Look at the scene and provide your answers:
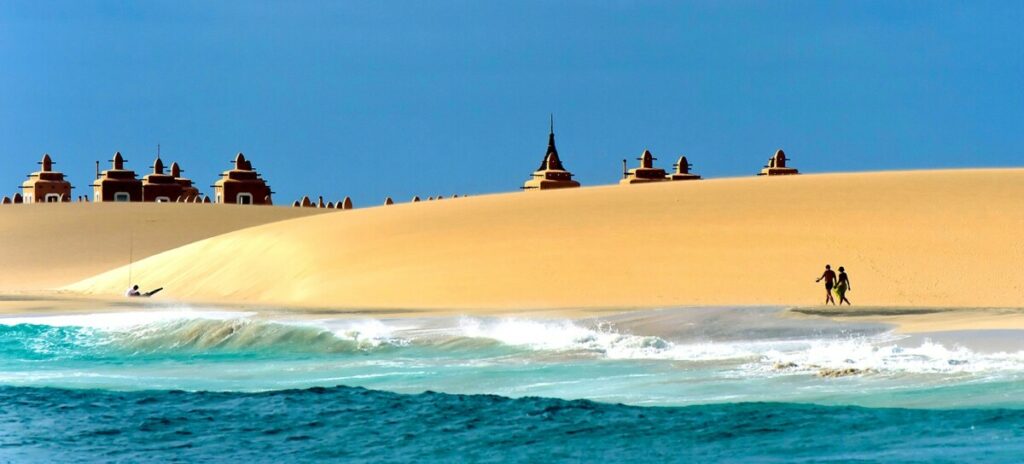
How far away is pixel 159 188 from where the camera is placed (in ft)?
385

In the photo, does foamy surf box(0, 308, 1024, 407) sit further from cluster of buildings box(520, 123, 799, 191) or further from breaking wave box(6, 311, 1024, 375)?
cluster of buildings box(520, 123, 799, 191)

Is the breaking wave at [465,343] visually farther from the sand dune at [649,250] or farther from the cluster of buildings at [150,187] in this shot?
the cluster of buildings at [150,187]

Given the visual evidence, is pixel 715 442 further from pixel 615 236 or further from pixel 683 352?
pixel 615 236

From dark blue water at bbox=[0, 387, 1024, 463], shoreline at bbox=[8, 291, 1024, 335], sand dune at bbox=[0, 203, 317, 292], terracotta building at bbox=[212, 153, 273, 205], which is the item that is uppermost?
terracotta building at bbox=[212, 153, 273, 205]

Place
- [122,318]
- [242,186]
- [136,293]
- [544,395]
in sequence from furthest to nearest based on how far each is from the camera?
[242,186] < [136,293] < [122,318] < [544,395]

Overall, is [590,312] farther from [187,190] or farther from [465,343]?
[187,190]

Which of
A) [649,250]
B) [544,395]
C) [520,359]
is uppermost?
[649,250]

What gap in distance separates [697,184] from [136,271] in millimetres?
19472

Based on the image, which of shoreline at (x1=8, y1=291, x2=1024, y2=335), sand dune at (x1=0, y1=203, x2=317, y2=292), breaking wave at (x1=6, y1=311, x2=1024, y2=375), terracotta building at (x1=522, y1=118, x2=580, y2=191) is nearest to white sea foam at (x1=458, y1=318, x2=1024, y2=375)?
breaking wave at (x1=6, y1=311, x2=1024, y2=375)

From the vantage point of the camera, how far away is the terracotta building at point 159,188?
384 feet

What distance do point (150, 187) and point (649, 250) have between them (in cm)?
8151

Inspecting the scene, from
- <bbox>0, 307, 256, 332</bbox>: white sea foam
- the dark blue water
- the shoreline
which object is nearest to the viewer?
the dark blue water

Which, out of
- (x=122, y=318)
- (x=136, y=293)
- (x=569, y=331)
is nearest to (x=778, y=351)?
(x=569, y=331)

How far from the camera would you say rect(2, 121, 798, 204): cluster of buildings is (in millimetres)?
112938
